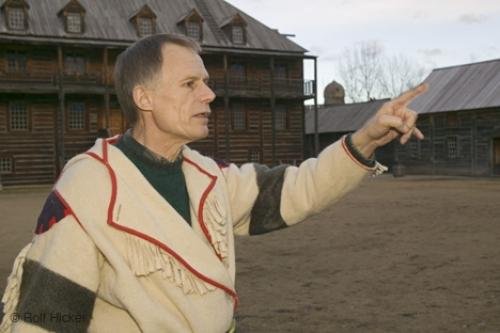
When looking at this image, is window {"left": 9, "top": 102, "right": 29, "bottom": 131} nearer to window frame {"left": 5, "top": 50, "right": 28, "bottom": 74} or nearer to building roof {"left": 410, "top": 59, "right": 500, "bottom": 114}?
window frame {"left": 5, "top": 50, "right": 28, "bottom": 74}

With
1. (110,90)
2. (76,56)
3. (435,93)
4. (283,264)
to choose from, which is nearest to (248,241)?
(283,264)

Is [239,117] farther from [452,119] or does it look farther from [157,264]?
[157,264]

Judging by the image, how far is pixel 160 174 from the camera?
6.53 ft

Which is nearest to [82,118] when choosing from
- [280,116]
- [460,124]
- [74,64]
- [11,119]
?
[74,64]

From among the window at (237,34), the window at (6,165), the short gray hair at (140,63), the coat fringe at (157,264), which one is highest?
the window at (237,34)

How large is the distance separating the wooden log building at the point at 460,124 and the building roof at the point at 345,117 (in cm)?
594

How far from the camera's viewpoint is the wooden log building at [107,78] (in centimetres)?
2795

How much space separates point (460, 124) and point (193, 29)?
1456 cm

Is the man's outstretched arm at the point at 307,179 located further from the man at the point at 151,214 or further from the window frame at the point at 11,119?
the window frame at the point at 11,119

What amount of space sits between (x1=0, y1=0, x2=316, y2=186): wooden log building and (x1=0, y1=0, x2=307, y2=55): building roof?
2.1 inches

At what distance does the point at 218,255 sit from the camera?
78.0 inches

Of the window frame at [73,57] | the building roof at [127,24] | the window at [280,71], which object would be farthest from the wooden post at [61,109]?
the window at [280,71]

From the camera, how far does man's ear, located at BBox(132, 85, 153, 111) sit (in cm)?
199

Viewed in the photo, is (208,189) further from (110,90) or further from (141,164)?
(110,90)
